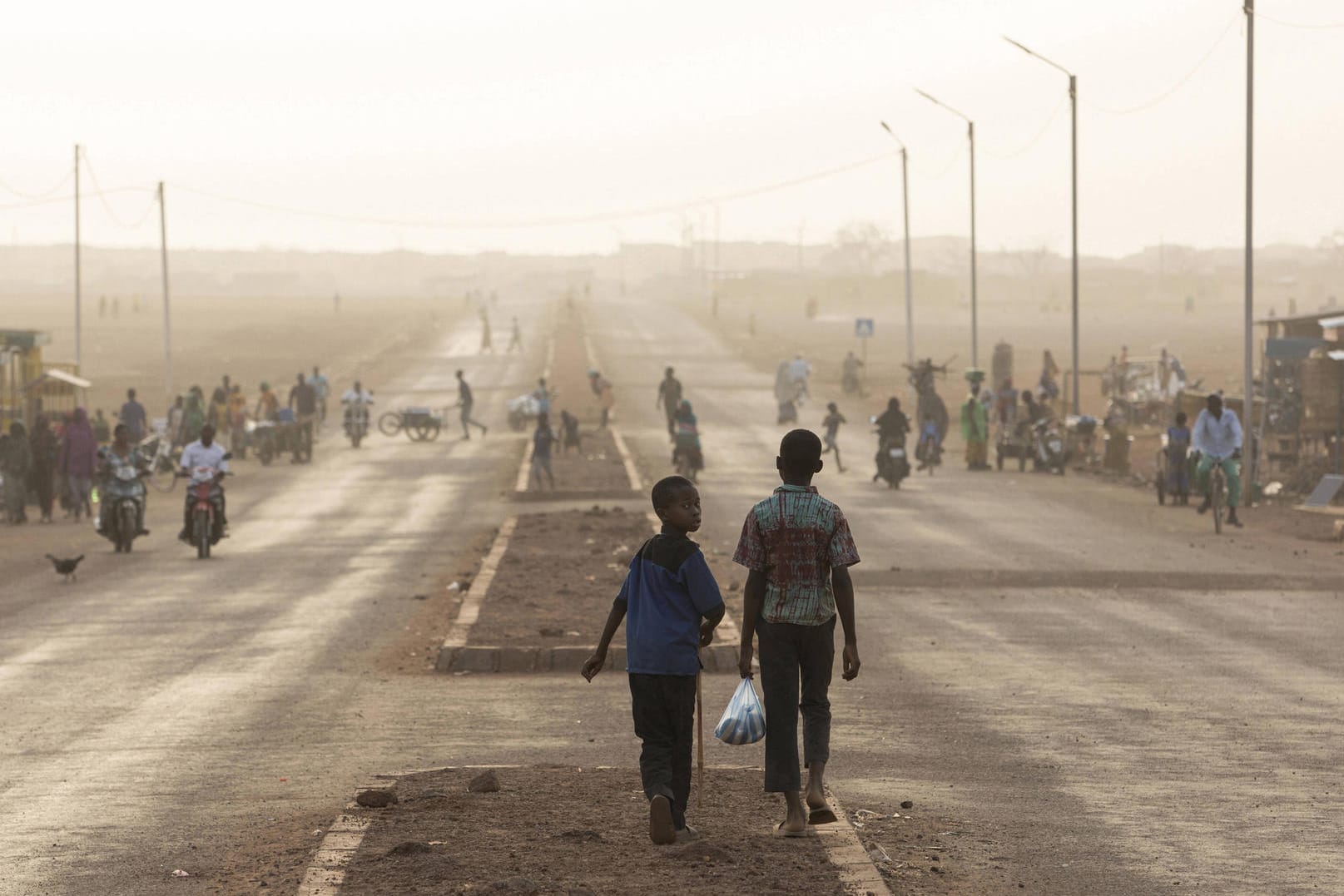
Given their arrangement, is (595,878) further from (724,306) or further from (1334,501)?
(724,306)

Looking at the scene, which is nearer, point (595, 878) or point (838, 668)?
point (595, 878)

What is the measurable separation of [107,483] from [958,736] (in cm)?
1505

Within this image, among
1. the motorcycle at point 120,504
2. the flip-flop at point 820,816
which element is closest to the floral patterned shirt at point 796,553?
the flip-flop at point 820,816

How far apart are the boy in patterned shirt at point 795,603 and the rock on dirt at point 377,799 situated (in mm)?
1655

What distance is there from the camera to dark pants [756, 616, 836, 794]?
756 centimetres

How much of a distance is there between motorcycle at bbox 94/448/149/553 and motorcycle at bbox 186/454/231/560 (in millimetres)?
909

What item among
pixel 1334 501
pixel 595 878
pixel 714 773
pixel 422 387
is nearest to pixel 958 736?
pixel 714 773

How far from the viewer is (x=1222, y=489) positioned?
78.3ft

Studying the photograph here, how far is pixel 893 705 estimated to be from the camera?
Answer: 37.8ft

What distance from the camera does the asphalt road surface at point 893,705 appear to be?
7.84m

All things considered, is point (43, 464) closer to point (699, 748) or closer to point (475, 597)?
point (475, 597)

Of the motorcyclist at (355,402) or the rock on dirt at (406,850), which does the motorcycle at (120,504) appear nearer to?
the rock on dirt at (406,850)

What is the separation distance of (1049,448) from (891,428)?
5413 millimetres

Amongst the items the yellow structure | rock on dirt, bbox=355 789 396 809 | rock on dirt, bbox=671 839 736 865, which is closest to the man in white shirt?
rock on dirt, bbox=355 789 396 809
